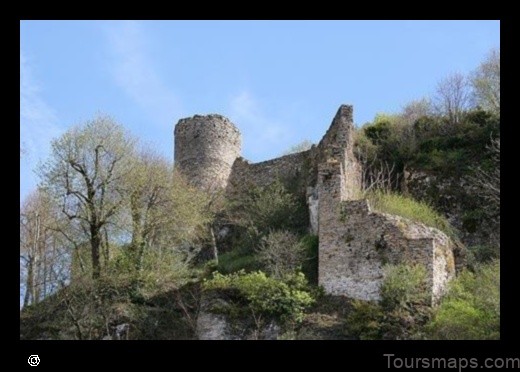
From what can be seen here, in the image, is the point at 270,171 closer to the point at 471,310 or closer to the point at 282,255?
the point at 282,255

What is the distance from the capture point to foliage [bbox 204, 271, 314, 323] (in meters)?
27.0

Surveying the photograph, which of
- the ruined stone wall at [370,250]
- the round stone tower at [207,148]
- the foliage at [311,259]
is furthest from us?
the round stone tower at [207,148]

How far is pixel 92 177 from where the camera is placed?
1280 inches

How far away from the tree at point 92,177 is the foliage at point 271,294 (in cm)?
486

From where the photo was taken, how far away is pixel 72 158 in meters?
32.8

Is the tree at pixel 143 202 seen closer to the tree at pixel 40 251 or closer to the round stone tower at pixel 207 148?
the tree at pixel 40 251

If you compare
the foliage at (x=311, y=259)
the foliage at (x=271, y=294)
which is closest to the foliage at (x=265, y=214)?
the foliage at (x=311, y=259)

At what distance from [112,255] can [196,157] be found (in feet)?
33.1
